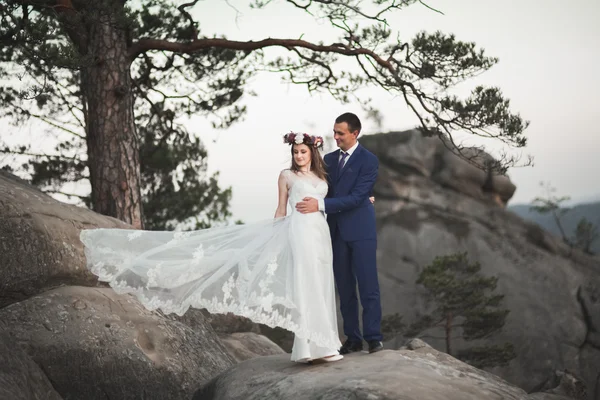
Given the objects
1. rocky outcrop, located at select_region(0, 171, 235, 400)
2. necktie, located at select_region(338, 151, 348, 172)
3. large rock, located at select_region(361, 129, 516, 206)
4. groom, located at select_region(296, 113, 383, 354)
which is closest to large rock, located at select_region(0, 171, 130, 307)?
rocky outcrop, located at select_region(0, 171, 235, 400)

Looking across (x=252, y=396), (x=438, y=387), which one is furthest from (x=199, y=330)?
(x=438, y=387)

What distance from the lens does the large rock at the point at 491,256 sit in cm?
2222

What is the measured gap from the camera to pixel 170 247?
695 centimetres

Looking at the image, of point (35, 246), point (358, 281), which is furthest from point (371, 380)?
point (35, 246)

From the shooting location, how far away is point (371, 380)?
17.4ft

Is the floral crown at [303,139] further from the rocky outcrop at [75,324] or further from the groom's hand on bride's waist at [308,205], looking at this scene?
the rocky outcrop at [75,324]

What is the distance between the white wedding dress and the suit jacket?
0.20 meters

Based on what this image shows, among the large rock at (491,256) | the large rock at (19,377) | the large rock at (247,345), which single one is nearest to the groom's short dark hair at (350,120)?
the large rock at (19,377)

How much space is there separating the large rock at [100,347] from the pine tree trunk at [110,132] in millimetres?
3001

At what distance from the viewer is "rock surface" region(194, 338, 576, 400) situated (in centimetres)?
520

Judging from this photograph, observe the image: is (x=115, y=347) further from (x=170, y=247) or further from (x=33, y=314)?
(x=170, y=247)

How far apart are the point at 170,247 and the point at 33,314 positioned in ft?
5.75

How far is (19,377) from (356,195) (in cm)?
325

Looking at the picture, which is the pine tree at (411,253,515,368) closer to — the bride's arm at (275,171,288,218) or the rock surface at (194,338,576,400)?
the rock surface at (194,338,576,400)
